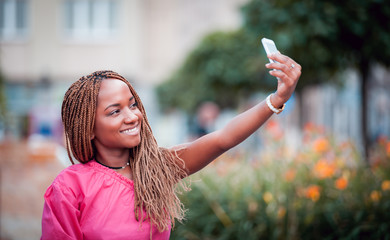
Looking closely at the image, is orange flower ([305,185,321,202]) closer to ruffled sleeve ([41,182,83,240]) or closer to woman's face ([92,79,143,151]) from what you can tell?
woman's face ([92,79,143,151])

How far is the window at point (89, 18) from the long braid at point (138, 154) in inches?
885

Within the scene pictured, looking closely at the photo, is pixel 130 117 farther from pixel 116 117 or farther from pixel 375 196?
pixel 375 196

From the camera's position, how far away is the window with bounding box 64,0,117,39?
76.4 ft

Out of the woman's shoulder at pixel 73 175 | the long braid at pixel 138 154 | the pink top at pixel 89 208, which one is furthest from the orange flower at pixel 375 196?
the woman's shoulder at pixel 73 175

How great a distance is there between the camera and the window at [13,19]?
23297 mm

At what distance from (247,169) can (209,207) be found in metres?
0.83

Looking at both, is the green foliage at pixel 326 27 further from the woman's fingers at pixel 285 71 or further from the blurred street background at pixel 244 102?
the woman's fingers at pixel 285 71

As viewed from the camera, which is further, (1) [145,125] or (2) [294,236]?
(2) [294,236]

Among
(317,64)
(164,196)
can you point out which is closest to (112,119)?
(164,196)

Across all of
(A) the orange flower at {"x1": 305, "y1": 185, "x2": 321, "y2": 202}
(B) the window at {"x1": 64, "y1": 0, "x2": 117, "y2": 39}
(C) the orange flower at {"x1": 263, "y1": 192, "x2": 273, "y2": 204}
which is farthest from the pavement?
(B) the window at {"x1": 64, "y1": 0, "x2": 117, "y2": 39}

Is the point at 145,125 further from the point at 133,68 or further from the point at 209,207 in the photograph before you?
the point at 133,68

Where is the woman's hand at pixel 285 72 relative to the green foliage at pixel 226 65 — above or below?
above

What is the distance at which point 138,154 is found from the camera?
73.5 inches

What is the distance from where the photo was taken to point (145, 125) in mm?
1930
